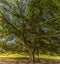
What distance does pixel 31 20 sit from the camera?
2158 mm

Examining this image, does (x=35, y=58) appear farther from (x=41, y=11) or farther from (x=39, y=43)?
(x=41, y=11)

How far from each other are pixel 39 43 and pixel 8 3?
0.51 meters

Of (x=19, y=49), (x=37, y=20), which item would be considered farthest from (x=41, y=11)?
(x=19, y=49)

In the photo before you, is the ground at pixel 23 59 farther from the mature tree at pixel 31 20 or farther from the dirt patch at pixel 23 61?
the mature tree at pixel 31 20

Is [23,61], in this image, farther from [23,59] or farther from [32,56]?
[32,56]

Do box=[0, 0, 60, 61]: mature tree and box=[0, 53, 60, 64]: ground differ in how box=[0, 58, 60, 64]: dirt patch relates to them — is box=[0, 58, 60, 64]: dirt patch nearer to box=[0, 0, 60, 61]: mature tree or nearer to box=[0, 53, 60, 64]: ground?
box=[0, 53, 60, 64]: ground

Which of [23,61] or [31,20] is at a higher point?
[31,20]

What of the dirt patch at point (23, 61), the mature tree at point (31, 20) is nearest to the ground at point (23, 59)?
the dirt patch at point (23, 61)

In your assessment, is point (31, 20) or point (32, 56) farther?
point (32, 56)

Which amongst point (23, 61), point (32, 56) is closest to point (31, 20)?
point (32, 56)

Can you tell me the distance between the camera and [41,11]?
2141 mm

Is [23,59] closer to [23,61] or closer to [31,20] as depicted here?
[23,61]

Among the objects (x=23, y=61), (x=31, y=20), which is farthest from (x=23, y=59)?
(x=31, y=20)

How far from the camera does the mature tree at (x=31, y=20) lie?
6.86ft
